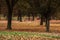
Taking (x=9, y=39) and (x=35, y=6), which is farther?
(x=35, y=6)

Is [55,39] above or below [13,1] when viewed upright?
below

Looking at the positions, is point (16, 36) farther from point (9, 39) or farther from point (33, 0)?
point (33, 0)

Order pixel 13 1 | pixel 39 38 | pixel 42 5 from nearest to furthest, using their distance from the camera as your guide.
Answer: pixel 39 38, pixel 42 5, pixel 13 1

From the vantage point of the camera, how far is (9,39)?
34.8 ft

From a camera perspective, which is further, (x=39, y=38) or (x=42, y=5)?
(x=42, y=5)

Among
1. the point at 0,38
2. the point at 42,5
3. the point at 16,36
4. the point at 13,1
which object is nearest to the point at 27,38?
the point at 16,36

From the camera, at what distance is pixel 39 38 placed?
1146 cm

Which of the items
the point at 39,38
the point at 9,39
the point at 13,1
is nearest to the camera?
the point at 9,39

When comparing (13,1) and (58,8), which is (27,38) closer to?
Answer: (58,8)

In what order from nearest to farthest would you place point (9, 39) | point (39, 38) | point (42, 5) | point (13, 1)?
1. point (9, 39)
2. point (39, 38)
3. point (42, 5)
4. point (13, 1)

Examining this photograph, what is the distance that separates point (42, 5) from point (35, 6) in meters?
1.18

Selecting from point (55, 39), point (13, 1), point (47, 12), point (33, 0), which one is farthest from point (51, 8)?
point (55, 39)

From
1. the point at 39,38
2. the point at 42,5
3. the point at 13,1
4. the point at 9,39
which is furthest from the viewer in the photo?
the point at 13,1

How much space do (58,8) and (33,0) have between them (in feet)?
10.9
